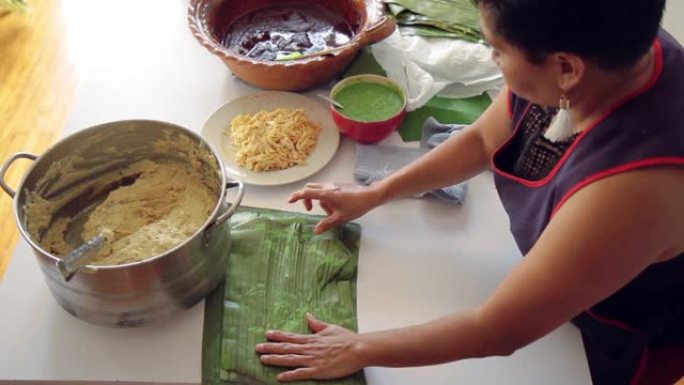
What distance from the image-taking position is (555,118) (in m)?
0.88

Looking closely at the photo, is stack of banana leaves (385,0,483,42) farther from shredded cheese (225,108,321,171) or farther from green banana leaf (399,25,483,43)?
shredded cheese (225,108,321,171)

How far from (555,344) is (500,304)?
0.56 feet

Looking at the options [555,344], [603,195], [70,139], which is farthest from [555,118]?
[70,139]

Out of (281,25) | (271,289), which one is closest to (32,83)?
(281,25)

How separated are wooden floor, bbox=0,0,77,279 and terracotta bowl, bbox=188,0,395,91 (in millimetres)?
1179

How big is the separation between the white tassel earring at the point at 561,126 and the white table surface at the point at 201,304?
24 cm

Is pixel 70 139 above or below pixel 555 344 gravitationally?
above

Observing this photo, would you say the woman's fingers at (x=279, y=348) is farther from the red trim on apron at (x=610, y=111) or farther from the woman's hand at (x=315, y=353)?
the red trim on apron at (x=610, y=111)

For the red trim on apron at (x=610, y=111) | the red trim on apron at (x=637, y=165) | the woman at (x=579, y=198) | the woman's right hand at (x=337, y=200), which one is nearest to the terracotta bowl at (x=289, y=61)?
the woman's right hand at (x=337, y=200)

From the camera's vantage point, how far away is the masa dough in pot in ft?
3.03

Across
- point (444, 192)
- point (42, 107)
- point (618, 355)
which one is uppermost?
point (444, 192)

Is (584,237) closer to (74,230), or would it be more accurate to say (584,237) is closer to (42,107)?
(74,230)

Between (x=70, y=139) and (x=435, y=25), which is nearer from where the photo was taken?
(x=70, y=139)

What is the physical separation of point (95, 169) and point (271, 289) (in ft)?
1.15
